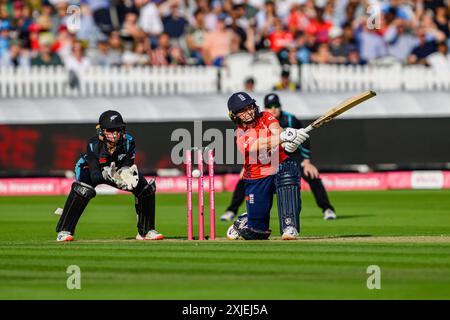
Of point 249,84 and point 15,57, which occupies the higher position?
point 15,57

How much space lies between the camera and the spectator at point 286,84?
2797 cm

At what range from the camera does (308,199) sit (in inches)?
971

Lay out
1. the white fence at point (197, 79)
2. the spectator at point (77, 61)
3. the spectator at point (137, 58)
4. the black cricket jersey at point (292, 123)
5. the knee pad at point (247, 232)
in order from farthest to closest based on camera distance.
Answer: the spectator at point (137, 58), the white fence at point (197, 79), the spectator at point (77, 61), the black cricket jersey at point (292, 123), the knee pad at point (247, 232)

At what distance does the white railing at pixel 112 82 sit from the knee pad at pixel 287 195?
13.4 metres

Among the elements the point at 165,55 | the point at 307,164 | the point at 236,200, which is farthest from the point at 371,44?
the point at 236,200

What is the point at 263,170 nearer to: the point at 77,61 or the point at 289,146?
the point at 289,146

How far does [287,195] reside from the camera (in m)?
14.8

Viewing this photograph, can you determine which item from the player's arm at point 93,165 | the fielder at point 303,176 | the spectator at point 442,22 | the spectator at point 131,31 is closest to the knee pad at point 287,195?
the player's arm at point 93,165

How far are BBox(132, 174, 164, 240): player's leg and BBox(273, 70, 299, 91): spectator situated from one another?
12862 mm

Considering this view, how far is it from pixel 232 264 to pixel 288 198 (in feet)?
8.83

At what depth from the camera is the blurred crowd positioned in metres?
28.3

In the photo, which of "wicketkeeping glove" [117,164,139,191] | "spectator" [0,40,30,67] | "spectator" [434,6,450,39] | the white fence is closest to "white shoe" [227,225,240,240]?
"wicketkeeping glove" [117,164,139,191]

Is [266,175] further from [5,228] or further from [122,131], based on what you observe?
[5,228]

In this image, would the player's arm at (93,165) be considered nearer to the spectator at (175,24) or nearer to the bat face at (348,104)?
the bat face at (348,104)
